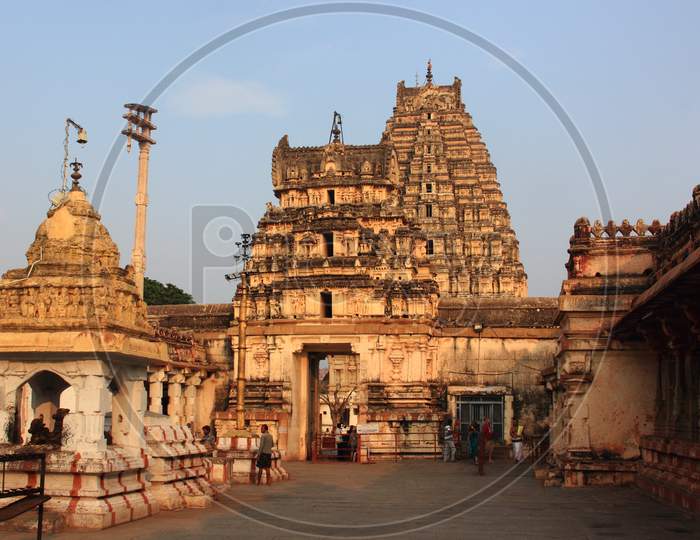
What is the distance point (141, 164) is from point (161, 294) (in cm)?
3689

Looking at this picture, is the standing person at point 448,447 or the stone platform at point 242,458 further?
the standing person at point 448,447

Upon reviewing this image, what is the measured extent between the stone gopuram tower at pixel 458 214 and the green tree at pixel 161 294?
22.6 m

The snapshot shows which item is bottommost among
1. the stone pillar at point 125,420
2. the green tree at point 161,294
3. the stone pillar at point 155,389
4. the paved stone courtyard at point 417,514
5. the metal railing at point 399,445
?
the paved stone courtyard at point 417,514

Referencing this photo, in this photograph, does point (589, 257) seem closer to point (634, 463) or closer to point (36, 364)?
point (634, 463)

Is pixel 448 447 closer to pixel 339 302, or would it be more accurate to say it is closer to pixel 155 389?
pixel 339 302

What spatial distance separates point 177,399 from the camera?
4028cm

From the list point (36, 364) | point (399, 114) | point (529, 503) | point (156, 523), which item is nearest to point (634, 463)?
point (529, 503)

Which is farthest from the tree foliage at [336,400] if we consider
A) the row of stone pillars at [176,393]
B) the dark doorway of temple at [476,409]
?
the row of stone pillars at [176,393]

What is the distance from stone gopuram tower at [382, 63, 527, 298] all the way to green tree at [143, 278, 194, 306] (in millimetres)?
22572

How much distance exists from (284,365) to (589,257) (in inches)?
711

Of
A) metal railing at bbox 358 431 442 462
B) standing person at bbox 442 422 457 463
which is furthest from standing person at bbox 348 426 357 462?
standing person at bbox 442 422 457 463

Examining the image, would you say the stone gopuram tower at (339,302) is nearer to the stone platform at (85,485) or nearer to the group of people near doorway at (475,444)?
the group of people near doorway at (475,444)

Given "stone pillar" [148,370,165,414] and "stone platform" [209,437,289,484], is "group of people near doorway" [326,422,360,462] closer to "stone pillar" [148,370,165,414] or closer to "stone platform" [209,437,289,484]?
"stone pillar" [148,370,165,414]

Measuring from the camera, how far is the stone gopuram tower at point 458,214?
67.7 meters
